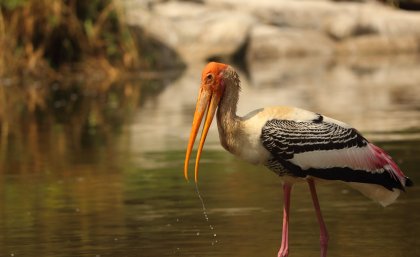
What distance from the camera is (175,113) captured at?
56.6ft

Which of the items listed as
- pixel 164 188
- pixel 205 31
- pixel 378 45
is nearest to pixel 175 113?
pixel 164 188

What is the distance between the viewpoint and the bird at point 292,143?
23.8 feet

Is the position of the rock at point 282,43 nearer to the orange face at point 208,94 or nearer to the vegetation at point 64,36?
the vegetation at point 64,36

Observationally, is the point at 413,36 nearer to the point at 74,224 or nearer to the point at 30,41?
the point at 30,41

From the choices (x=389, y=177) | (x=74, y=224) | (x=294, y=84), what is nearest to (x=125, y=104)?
(x=294, y=84)

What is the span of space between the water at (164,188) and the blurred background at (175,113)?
23mm

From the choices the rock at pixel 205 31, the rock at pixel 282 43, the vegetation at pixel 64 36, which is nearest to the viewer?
the vegetation at pixel 64 36

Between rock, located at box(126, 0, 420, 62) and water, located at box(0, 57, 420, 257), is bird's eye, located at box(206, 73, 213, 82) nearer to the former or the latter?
water, located at box(0, 57, 420, 257)

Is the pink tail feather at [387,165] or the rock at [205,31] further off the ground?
the pink tail feather at [387,165]

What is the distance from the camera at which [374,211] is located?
921cm

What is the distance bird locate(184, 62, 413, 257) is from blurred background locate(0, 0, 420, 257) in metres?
0.56

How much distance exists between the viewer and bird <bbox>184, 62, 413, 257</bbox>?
23.8 feet

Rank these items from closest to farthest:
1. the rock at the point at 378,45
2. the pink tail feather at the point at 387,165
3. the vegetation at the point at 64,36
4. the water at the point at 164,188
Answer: the pink tail feather at the point at 387,165
the water at the point at 164,188
the vegetation at the point at 64,36
the rock at the point at 378,45

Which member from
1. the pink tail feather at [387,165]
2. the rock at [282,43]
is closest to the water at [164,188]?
the pink tail feather at [387,165]
